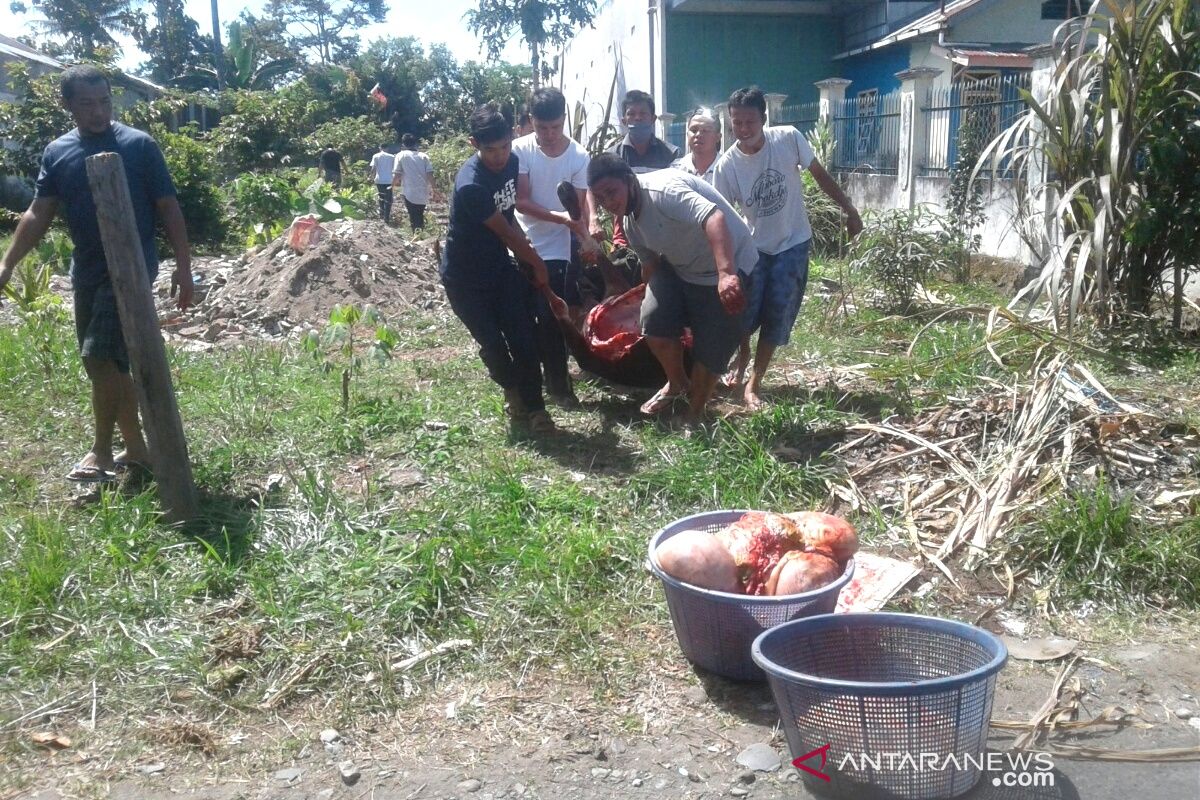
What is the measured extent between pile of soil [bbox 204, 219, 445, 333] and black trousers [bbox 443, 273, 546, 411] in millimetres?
4536

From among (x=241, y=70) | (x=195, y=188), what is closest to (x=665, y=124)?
(x=195, y=188)

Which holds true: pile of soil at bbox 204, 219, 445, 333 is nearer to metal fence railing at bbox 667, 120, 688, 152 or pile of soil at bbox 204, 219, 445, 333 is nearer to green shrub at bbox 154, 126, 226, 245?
green shrub at bbox 154, 126, 226, 245

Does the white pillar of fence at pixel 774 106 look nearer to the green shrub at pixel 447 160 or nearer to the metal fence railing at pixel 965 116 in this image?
the metal fence railing at pixel 965 116

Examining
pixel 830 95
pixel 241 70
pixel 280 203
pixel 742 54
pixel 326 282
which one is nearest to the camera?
pixel 326 282

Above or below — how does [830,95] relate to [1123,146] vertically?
above

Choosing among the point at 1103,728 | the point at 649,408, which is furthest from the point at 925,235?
the point at 1103,728

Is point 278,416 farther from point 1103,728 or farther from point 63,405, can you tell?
point 1103,728

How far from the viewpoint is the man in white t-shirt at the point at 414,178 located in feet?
57.1

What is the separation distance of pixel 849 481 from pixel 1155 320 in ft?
11.1

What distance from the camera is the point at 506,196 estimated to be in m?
5.55

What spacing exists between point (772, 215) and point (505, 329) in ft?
5.13

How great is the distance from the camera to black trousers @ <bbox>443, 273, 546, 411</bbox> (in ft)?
18.2

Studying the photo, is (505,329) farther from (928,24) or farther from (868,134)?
(928,24)

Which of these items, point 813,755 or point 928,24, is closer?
point 813,755
